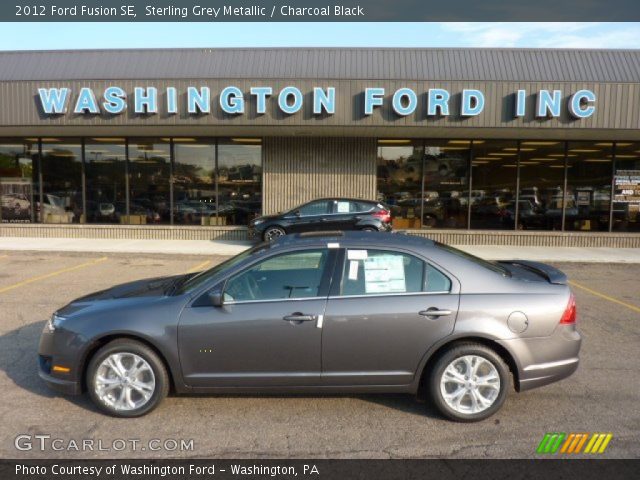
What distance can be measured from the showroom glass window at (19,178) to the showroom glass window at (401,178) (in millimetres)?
11088

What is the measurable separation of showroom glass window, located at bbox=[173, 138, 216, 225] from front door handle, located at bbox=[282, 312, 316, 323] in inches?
509

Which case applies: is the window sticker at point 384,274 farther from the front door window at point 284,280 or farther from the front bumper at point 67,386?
the front bumper at point 67,386

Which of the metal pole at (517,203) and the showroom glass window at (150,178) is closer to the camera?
the metal pole at (517,203)

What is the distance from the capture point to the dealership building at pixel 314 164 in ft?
50.3

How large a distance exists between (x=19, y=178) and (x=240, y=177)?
24.0 ft

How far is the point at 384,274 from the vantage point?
13.5ft

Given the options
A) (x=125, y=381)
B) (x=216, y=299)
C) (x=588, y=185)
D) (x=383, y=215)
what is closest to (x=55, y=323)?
(x=125, y=381)

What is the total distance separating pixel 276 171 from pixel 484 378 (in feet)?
41.4

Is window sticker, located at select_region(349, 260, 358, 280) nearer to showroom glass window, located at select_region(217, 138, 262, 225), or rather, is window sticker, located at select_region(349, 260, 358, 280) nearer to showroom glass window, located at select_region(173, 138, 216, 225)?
showroom glass window, located at select_region(217, 138, 262, 225)

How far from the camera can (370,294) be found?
4.07 meters

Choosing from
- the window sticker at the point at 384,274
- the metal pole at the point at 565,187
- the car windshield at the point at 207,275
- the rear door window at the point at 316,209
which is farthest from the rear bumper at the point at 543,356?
the metal pole at the point at 565,187

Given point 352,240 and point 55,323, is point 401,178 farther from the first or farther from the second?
point 55,323

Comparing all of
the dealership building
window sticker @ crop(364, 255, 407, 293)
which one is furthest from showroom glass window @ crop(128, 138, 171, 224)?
window sticker @ crop(364, 255, 407, 293)
